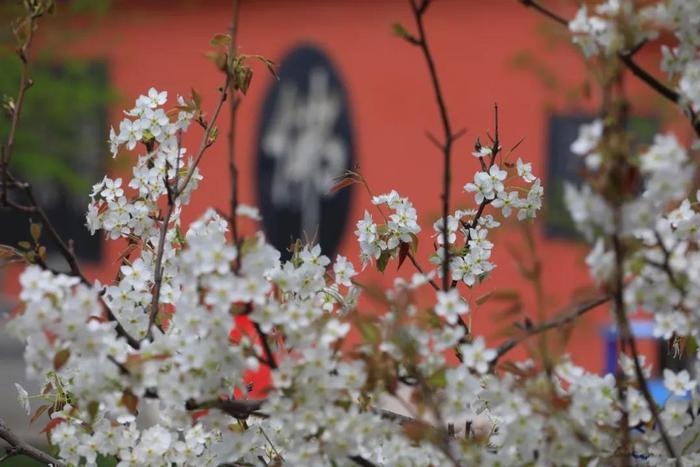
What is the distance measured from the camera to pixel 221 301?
1.30 metres

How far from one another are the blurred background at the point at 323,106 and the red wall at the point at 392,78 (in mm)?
12

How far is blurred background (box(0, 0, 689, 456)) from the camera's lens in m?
7.52

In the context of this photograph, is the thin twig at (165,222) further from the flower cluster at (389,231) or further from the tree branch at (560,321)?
the tree branch at (560,321)

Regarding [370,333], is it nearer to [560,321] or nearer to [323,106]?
[560,321]

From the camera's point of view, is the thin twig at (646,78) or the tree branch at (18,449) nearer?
the thin twig at (646,78)

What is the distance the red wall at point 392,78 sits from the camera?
7586 mm

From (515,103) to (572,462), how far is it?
21.6 ft

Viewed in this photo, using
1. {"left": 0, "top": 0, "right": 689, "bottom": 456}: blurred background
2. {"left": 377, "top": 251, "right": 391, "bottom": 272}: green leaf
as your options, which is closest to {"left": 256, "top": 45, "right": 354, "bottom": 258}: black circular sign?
{"left": 0, "top": 0, "right": 689, "bottom": 456}: blurred background

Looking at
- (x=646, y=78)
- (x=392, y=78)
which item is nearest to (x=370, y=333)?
(x=646, y=78)

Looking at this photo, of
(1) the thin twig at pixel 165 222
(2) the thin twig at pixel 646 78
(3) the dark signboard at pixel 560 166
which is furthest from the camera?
(3) the dark signboard at pixel 560 166

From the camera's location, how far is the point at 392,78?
822cm

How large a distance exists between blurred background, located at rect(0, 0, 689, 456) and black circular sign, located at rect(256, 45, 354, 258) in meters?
0.01

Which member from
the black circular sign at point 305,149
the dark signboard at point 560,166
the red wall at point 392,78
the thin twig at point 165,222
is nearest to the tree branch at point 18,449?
the thin twig at point 165,222

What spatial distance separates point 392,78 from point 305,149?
33.3 inches
